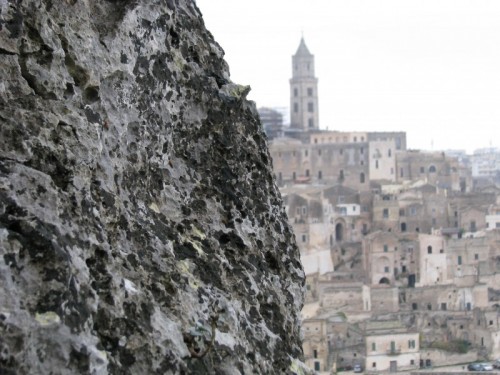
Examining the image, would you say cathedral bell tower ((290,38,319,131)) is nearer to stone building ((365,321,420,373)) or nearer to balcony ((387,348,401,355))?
stone building ((365,321,420,373))

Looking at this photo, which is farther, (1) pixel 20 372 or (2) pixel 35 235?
(2) pixel 35 235

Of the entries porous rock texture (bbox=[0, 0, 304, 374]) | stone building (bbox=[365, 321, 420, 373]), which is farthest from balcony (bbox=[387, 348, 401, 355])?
porous rock texture (bbox=[0, 0, 304, 374])

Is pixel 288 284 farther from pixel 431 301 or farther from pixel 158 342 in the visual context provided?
pixel 431 301

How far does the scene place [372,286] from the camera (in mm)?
49188

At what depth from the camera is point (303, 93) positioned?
9488 centimetres

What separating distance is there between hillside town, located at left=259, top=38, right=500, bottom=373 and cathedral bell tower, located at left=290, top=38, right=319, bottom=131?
15575 mm

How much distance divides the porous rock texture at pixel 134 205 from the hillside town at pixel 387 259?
37.1 metres

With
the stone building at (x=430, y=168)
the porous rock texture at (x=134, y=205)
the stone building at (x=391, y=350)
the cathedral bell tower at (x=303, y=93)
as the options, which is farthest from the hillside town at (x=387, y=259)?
the porous rock texture at (x=134, y=205)

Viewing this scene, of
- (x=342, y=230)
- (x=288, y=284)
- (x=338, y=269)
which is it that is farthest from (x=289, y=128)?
(x=288, y=284)

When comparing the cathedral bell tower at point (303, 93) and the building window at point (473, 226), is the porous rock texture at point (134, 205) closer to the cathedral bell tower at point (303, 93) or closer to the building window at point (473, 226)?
the building window at point (473, 226)

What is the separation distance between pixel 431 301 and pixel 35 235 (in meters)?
48.0

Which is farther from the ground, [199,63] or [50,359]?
[199,63]

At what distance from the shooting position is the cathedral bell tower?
3735 inches

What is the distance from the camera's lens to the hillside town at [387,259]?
43969mm
